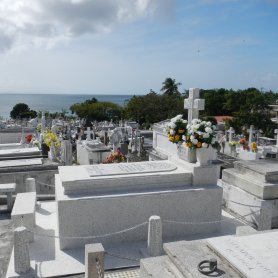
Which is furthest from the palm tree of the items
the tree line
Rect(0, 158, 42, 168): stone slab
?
Rect(0, 158, 42, 168): stone slab

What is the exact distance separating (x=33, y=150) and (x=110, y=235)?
25.3 ft

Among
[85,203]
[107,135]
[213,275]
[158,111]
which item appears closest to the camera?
[213,275]

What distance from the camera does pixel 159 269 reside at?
4039 mm

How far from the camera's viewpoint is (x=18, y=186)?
10227mm

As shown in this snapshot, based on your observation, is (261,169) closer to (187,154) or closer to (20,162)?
(187,154)

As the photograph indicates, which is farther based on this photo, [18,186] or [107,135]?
[107,135]

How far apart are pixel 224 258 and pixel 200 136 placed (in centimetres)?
329

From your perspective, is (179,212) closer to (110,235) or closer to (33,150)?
(110,235)

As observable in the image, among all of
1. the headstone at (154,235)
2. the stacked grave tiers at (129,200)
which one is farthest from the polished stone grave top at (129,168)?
the headstone at (154,235)

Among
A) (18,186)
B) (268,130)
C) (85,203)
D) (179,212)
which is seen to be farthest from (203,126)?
(268,130)

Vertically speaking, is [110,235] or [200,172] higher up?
[200,172]

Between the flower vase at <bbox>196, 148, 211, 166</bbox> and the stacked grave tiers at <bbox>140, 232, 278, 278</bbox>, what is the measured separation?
272 cm

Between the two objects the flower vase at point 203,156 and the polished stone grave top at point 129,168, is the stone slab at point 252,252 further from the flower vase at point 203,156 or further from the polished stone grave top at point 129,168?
the polished stone grave top at point 129,168

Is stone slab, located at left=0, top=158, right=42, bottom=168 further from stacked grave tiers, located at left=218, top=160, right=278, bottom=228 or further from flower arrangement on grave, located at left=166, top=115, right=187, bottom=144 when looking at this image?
stacked grave tiers, located at left=218, top=160, right=278, bottom=228
